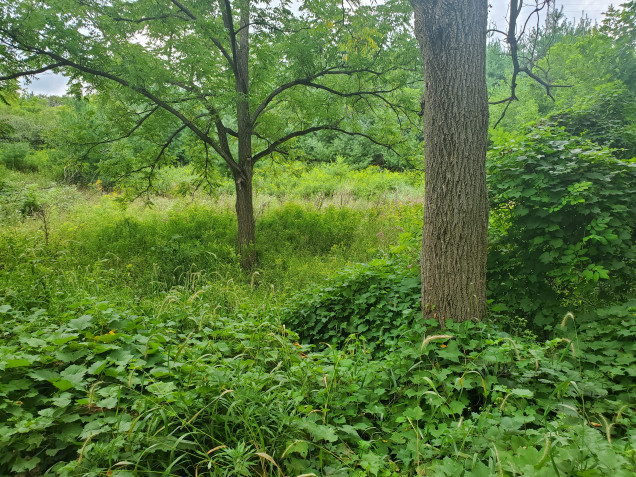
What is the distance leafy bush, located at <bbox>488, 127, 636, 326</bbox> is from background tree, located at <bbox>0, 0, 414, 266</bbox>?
10.3ft

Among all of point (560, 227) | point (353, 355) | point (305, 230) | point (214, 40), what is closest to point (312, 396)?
point (353, 355)

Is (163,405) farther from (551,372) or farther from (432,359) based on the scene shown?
(551,372)

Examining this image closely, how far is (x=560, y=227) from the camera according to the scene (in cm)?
328

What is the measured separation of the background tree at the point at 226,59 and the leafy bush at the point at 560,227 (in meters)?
3.14

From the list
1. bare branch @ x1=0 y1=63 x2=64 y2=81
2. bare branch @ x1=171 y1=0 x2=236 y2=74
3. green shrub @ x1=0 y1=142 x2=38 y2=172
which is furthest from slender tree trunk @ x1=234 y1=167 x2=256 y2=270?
green shrub @ x1=0 y1=142 x2=38 y2=172

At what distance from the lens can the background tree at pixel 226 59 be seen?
5.05 meters

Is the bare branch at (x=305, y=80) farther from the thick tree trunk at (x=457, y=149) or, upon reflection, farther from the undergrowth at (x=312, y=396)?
the undergrowth at (x=312, y=396)

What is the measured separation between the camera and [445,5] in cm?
272

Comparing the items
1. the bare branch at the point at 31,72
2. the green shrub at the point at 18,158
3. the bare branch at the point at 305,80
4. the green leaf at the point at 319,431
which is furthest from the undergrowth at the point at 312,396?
the green shrub at the point at 18,158

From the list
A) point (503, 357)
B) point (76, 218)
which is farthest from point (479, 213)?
point (76, 218)

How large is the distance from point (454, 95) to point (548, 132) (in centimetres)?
164

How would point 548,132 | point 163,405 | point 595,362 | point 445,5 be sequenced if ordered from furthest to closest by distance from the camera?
point 548,132 → point 445,5 → point 595,362 → point 163,405

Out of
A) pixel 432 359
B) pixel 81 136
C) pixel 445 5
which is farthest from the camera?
pixel 81 136

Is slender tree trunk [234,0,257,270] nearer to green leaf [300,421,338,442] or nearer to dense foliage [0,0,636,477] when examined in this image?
dense foliage [0,0,636,477]
